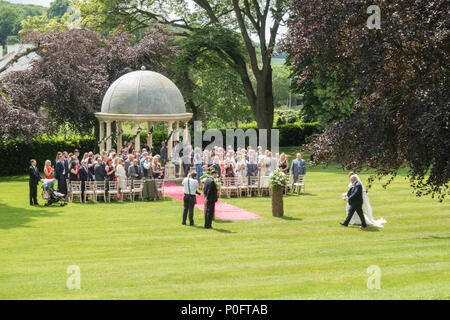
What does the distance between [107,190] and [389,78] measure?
12.8m

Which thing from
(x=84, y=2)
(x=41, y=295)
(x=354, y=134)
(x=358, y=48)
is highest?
(x=84, y=2)

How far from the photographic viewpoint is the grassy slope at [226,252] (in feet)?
36.5

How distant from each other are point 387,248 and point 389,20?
5.95 metres

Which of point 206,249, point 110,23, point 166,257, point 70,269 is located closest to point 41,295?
point 70,269

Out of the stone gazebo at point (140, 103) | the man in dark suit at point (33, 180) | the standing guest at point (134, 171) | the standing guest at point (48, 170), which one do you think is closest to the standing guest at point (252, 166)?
the standing guest at point (134, 171)

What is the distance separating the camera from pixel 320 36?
1770 centimetres

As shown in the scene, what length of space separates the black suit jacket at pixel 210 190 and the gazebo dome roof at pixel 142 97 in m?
12.9

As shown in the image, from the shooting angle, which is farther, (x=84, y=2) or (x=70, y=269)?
(x=84, y=2)

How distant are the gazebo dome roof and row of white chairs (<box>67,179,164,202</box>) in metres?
7.05

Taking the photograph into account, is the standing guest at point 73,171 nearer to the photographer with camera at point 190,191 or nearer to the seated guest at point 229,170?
the seated guest at point 229,170

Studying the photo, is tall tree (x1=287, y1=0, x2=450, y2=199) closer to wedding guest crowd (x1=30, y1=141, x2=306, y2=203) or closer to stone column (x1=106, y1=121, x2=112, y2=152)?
wedding guest crowd (x1=30, y1=141, x2=306, y2=203)

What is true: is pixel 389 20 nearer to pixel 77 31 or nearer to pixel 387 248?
pixel 387 248

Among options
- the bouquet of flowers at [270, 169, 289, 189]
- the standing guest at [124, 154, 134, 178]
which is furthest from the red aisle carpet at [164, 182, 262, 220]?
A: the standing guest at [124, 154, 134, 178]

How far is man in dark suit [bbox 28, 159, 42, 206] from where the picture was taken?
23.2m
